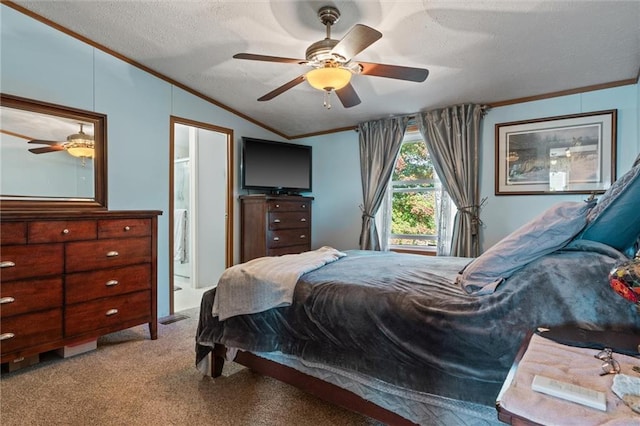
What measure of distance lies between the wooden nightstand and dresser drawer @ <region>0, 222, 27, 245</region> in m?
2.76

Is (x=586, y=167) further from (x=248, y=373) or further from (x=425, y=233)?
(x=248, y=373)

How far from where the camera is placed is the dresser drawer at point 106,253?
96.7 inches

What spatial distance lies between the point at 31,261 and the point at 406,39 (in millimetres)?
3057

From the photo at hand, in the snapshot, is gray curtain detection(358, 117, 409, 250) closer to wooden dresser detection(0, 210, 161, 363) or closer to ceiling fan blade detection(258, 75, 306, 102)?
ceiling fan blade detection(258, 75, 306, 102)

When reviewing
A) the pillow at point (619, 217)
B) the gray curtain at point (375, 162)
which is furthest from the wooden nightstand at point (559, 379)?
the gray curtain at point (375, 162)

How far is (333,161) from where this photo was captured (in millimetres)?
4770

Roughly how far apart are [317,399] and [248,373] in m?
0.56

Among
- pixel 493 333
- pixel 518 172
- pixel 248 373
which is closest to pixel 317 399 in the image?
pixel 248 373

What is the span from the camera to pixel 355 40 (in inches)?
76.9

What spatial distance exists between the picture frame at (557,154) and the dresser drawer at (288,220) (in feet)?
7.71

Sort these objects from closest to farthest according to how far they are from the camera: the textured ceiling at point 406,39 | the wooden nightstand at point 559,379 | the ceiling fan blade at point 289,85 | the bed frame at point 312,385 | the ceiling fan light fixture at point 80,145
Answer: the wooden nightstand at point 559,379, the bed frame at point 312,385, the textured ceiling at point 406,39, the ceiling fan blade at point 289,85, the ceiling fan light fixture at point 80,145

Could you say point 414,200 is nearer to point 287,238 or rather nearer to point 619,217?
point 287,238

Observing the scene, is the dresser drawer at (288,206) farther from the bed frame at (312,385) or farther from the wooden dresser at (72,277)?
the bed frame at (312,385)

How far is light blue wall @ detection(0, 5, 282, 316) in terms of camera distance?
2625 mm
